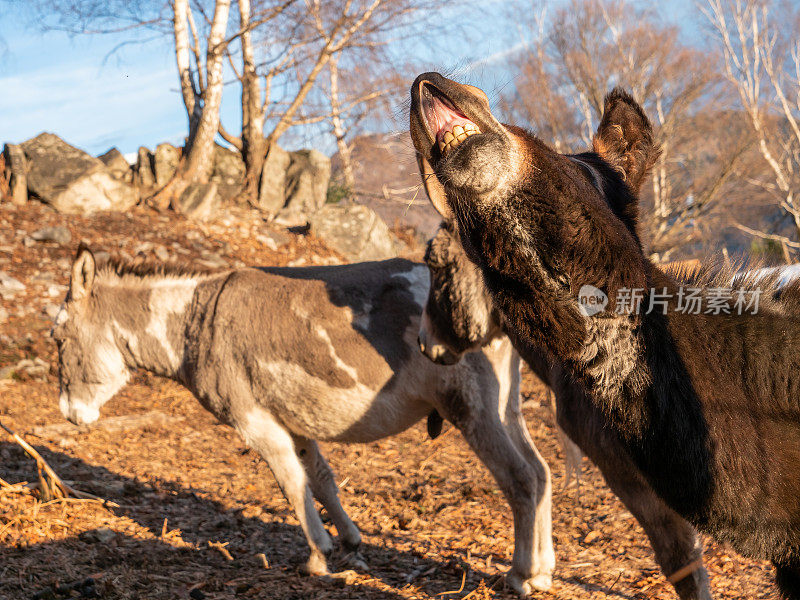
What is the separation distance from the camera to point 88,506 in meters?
4.95

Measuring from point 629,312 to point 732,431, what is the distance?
1.26 feet

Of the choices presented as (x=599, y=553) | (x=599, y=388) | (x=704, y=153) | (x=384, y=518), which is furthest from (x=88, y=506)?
(x=704, y=153)

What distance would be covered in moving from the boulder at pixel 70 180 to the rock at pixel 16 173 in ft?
0.56

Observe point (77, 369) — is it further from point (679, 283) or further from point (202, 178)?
point (202, 178)

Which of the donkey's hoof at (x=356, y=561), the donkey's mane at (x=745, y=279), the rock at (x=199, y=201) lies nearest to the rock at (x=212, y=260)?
the rock at (x=199, y=201)

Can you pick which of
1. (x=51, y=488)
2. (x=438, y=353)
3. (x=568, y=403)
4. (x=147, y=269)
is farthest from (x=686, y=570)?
(x=51, y=488)

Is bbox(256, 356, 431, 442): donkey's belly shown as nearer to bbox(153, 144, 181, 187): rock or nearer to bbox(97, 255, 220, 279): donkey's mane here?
bbox(97, 255, 220, 279): donkey's mane

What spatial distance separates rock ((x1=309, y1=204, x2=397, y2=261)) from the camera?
13.9m

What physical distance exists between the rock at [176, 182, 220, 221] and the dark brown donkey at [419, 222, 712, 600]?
10.8 metres

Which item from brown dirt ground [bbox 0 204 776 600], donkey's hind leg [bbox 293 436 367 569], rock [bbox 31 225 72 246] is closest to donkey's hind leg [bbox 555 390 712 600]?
brown dirt ground [bbox 0 204 776 600]

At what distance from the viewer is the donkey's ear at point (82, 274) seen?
196 inches

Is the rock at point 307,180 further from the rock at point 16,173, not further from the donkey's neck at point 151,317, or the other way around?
the donkey's neck at point 151,317

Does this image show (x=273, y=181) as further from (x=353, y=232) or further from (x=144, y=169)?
(x=144, y=169)

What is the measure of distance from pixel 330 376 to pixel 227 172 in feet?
38.5
